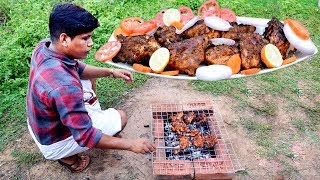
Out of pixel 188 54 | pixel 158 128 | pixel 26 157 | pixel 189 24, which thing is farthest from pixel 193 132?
pixel 26 157

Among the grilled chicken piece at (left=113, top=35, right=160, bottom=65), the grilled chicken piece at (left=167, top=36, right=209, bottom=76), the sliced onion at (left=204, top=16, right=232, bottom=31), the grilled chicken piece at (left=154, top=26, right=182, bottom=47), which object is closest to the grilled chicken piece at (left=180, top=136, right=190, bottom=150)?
the grilled chicken piece at (left=167, top=36, right=209, bottom=76)

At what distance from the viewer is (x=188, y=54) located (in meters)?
3.42

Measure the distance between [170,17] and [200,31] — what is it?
49cm

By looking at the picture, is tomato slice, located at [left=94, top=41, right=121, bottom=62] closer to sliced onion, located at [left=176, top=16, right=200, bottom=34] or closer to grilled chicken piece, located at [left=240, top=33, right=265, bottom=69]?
sliced onion, located at [left=176, top=16, right=200, bottom=34]

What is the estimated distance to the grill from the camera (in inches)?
141

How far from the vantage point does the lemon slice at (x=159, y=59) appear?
3.33 meters

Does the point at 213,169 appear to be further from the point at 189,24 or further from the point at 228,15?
the point at 228,15

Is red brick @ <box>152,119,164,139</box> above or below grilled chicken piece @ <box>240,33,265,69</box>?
below

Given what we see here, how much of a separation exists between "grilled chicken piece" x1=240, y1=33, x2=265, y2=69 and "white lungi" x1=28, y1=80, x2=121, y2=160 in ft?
5.75

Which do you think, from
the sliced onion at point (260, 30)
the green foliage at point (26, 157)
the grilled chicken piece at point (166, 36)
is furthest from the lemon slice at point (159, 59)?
the green foliage at point (26, 157)

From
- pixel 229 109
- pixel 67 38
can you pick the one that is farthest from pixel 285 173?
Result: pixel 67 38

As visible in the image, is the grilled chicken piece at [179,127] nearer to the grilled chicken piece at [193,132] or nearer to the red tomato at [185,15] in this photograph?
the grilled chicken piece at [193,132]

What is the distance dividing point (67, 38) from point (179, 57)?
1.18 meters

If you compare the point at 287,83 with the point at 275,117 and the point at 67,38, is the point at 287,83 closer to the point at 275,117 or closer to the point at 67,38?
the point at 275,117
